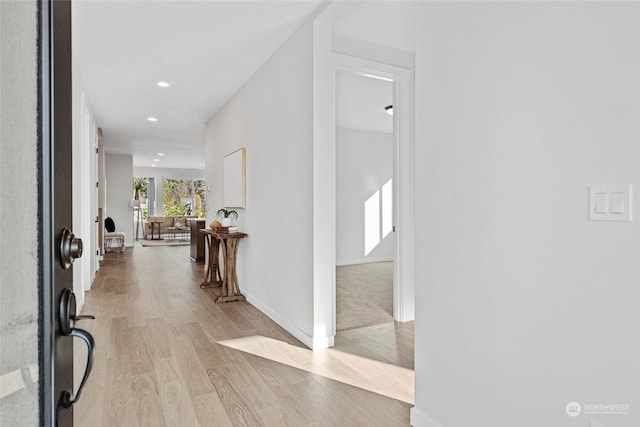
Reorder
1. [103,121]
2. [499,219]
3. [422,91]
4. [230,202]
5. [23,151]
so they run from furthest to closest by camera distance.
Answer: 1. [103,121]
2. [230,202]
3. [422,91]
4. [499,219]
5. [23,151]

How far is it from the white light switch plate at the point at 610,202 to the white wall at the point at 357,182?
597 centimetres

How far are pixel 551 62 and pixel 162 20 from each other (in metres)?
2.70

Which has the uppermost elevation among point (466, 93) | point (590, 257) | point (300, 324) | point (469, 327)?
point (466, 93)

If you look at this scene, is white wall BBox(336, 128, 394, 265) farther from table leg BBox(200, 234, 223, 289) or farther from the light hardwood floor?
the light hardwood floor

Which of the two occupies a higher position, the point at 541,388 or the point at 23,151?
the point at 23,151

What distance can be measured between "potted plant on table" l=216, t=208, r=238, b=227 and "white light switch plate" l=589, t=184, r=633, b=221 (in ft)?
12.8

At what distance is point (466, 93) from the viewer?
163 cm

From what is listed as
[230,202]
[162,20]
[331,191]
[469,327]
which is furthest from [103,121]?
[469,327]

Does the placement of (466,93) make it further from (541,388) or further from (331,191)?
(331,191)

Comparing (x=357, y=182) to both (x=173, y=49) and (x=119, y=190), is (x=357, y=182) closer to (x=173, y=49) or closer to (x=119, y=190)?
(x=173, y=49)

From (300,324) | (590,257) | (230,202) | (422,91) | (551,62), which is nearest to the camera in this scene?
(590,257)

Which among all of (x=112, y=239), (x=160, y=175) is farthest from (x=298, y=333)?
(x=160, y=175)

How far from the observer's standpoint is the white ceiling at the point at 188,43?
9.08 feet
